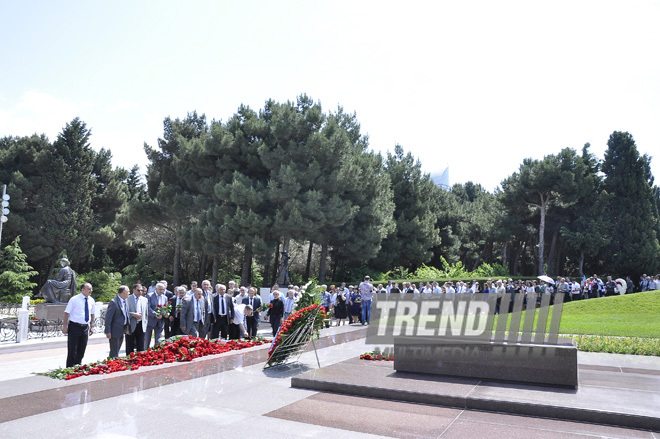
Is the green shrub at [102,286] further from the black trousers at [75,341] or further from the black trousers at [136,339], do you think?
the black trousers at [75,341]

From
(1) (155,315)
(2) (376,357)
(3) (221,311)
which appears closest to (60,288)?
(3) (221,311)

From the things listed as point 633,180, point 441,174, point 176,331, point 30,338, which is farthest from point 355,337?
point 441,174

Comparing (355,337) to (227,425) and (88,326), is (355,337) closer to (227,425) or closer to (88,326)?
(88,326)

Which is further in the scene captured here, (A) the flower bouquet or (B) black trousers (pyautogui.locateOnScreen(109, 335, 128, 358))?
(A) the flower bouquet

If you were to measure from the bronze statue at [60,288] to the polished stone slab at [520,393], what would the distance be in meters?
13.3

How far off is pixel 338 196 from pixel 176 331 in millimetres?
19137

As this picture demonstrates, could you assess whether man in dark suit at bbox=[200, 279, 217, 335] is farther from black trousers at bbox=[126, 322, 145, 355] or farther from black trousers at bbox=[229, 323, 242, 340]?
black trousers at bbox=[126, 322, 145, 355]

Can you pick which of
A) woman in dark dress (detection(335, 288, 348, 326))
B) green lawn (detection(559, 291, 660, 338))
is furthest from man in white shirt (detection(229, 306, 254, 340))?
green lawn (detection(559, 291, 660, 338))

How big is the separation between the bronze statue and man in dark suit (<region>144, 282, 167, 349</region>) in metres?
7.87

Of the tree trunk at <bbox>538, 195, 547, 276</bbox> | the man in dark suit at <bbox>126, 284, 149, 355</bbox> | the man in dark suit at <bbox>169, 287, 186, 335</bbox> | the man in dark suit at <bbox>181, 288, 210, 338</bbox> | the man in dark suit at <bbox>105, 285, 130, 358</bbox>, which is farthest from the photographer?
the tree trunk at <bbox>538, 195, 547, 276</bbox>

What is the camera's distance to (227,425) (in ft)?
18.7

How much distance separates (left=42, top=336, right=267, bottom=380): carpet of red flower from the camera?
7.88 meters

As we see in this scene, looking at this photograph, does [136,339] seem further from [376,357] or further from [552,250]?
[552,250]

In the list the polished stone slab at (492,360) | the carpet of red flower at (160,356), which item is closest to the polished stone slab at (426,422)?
the polished stone slab at (492,360)
